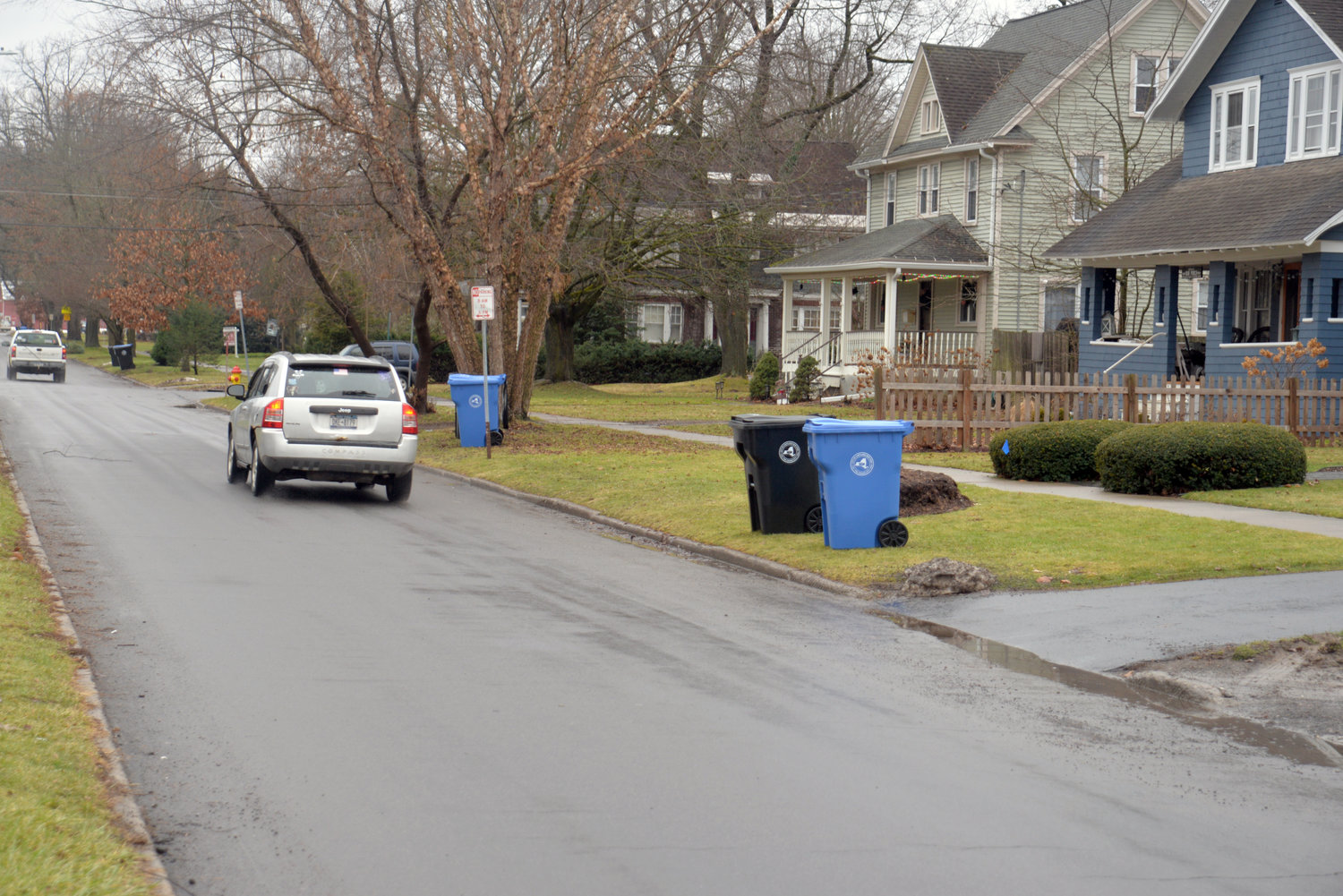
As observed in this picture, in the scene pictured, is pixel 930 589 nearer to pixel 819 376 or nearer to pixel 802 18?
pixel 819 376

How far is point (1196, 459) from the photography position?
16.1 meters

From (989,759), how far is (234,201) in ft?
95.5

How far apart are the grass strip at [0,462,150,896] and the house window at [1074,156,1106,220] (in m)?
31.2

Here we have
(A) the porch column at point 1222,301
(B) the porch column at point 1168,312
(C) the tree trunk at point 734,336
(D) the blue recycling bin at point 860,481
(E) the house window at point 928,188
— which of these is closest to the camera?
(D) the blue recycling bin at point 860,481

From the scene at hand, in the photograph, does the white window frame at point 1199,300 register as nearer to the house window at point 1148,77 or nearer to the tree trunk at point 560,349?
the house window at point 1148,77

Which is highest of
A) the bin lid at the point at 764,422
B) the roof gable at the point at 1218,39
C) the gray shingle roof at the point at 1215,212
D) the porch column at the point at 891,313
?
the roof gable at the point at 1218,39

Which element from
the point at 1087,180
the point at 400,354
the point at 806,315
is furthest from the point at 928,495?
the point at 806,315

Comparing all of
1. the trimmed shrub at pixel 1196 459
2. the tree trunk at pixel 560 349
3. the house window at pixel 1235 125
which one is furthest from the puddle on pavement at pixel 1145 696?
the tree trunk at pixel 560 349

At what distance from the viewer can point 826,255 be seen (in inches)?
1570

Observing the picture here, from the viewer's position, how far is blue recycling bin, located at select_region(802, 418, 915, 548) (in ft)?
40.5

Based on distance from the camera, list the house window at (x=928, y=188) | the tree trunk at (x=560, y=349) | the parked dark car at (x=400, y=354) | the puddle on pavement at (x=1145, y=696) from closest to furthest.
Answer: the puddle on pavement at (x=1145, y=696) → the house window at (x=928, y=188) → the parked dark car at (x=400, y=354) → the tree trunk at (x=560, y=349)

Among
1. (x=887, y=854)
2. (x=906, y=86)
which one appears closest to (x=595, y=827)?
(x=887, y=854)

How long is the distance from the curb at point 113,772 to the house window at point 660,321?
5412cm

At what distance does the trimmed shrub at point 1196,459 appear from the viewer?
16016 mm
